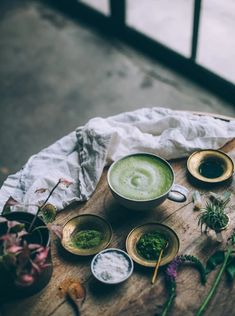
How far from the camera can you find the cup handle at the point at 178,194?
215 centimetres

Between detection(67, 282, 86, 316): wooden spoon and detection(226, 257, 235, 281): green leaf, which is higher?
detection(226, 257, 235, 281): green leaf

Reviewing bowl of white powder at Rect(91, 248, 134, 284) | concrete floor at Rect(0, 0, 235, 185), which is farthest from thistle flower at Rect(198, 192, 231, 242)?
concrete floor at Rect(0, 0, 235, 185)

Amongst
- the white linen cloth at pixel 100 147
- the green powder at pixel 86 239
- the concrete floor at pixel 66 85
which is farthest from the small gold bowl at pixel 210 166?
the concrete floor at pixel 66 85

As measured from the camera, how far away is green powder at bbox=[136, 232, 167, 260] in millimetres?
2021

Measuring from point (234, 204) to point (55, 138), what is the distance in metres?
2.23

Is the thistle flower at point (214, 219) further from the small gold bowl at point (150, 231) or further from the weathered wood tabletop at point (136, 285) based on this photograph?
the small gold bowl at point (150, 231)

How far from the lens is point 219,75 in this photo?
4316 millimetres

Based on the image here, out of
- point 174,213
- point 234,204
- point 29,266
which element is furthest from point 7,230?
point 234,204

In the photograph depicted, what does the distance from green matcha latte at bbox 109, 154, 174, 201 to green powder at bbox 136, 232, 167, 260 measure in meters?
0.17

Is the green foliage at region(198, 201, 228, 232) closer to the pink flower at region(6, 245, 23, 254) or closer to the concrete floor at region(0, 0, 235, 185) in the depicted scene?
the pink flower at region(6, 245, 23, 254)

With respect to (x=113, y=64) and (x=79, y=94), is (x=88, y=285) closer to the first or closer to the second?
(x=79, y=94)

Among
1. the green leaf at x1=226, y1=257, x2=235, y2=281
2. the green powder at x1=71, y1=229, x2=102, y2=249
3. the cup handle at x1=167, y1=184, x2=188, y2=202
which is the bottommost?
the green powder at x1=71, y1=229, x2=102, y2=249

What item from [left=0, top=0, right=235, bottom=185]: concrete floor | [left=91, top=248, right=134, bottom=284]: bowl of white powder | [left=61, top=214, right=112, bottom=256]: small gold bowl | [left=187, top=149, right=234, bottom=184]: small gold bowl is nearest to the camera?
[left=91, top=248, right=134, bottom=284]: bowl of white powder

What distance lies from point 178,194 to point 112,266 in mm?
451
